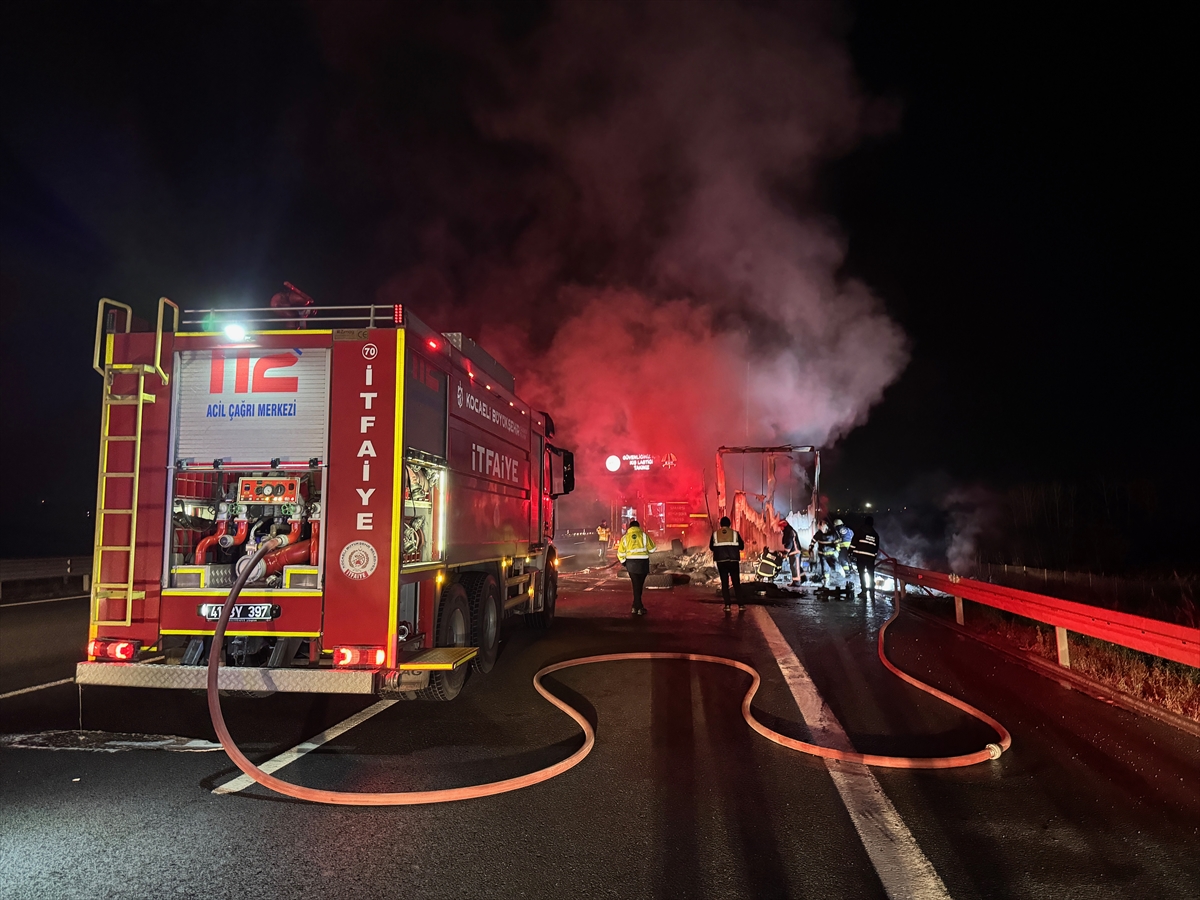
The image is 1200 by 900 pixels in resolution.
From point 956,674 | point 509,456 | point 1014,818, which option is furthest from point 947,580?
point 1014,818

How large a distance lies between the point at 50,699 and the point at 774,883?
5915mm

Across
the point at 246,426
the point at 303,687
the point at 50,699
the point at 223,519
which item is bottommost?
the point at 50,699

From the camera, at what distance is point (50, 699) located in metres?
5.75

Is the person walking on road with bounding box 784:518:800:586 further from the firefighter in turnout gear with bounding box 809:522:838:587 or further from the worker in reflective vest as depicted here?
the firefighter in turnout gear with bounding box 809:522:838:587

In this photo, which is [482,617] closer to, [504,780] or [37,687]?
[504,780]

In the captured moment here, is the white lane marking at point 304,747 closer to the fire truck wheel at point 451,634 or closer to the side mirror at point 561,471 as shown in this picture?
the fire truck wheel at point 451,634

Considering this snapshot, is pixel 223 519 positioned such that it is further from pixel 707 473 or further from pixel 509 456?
pixel 707 473

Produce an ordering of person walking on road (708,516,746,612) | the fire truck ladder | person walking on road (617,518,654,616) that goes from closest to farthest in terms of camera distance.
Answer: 1. the fire truck ladder
2. person walking on road (617,518,654,616)
3. person walking on road (708,516,746,612)

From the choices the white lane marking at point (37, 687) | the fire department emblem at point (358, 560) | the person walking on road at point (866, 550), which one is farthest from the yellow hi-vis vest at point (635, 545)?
the white lane marking at point (37, 687)

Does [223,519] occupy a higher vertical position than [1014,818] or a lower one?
higher

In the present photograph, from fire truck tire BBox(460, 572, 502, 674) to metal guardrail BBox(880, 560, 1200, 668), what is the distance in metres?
5.17

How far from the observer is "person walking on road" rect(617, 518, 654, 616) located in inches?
423

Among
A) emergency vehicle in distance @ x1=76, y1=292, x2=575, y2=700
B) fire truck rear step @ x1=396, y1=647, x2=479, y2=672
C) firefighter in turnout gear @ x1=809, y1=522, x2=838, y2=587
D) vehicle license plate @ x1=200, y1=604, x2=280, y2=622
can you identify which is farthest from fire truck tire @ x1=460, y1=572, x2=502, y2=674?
firefighter in turnout gear @ x1=809, y1=522, x2=838, y2=587

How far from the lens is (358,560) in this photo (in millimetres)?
4633
